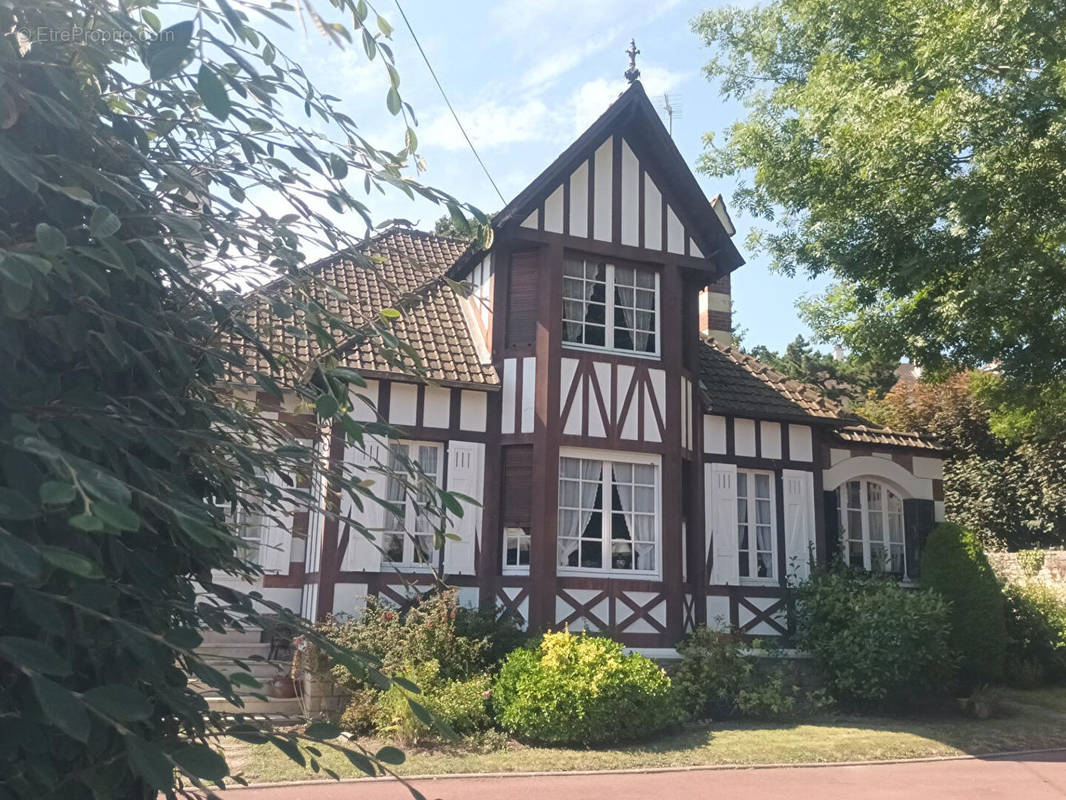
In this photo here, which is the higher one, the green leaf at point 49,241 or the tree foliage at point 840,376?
→ the tree foliage at point 840,376

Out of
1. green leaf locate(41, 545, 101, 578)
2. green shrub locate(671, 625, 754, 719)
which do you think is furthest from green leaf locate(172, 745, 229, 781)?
green shrub locate(671, 625, 754, 719)

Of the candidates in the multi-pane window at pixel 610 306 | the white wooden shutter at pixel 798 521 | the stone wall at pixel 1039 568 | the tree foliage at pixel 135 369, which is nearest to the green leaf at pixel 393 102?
the tree foliage at pixel 135 369

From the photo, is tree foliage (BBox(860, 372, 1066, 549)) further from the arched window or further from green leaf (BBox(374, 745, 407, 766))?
green leaf (BBox(374, 745, 407, 766))

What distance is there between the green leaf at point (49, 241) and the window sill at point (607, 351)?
419 inches

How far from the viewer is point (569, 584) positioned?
37.6ft

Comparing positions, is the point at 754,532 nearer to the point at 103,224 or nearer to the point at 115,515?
the point at 103,224

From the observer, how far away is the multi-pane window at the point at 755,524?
13.4 metres

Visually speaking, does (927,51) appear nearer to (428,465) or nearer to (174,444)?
(428,465)

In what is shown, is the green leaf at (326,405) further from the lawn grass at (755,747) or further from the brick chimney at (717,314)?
the brick chimney at (717,314)

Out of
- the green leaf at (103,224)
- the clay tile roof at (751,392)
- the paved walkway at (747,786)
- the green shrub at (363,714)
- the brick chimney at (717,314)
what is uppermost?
the brick chimney at (717,314)

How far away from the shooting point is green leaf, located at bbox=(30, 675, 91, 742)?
4.19 ft

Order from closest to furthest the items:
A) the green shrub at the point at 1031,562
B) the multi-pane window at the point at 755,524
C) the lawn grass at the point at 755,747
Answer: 1. the lawn grass at the point at 755,747
2. the multi-pane window at the point at 755,524
3. the green shrub at the point at 1031,562

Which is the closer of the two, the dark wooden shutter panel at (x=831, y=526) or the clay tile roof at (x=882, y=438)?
the dark wooden shutter panel at (x=831, y=526)

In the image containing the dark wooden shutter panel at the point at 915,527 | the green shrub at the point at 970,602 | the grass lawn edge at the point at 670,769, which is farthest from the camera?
the dark wooden shutter panel at the point at 915,527
